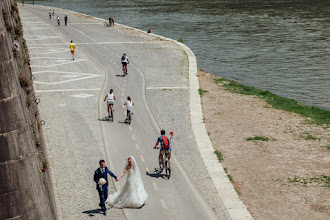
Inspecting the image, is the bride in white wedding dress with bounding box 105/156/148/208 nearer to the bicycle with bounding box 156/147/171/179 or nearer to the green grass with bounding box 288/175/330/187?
the bicycle with bounding box 156/147/171/179

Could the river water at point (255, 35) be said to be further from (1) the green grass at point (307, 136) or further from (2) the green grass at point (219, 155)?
(2) the green grass at point (219, 155)

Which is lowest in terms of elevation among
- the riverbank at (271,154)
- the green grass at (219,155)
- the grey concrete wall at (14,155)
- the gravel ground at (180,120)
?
the riverbank at (271,154)

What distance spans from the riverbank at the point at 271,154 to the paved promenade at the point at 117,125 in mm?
1429

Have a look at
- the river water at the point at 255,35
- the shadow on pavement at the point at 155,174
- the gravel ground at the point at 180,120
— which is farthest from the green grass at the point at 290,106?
the shadow on pavement at the point at 155,174

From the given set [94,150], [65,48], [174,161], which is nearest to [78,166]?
[94,150]

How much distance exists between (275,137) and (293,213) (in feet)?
26.6

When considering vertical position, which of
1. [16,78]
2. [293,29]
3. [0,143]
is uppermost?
[16,78]

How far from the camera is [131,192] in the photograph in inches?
607

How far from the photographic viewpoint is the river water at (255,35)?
44.1 metres

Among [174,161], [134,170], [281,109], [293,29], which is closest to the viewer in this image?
[134,170]

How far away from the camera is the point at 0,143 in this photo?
12.0 m

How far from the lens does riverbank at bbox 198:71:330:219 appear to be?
16.6 m

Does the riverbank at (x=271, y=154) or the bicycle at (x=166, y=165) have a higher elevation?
the bicycle at (x=166, y=165)

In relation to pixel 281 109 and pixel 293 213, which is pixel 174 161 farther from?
pixel 281 109
